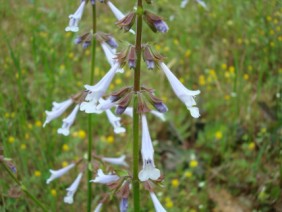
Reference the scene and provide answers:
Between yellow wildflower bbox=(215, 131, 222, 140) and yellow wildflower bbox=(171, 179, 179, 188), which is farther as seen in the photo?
yellow wildflower bbox=(215, 131, 222, 140)

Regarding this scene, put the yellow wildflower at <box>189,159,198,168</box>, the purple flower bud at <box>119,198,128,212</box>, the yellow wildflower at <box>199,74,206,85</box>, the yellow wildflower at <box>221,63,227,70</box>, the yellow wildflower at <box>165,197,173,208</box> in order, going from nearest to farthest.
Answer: the purple flower bud at <box>119,198,128,212</box> → the yellow wildflower at <box>165,197,173,208</box> → the yellow wildflower at <box>189,159,198,168</box> → the yellow wildflower at <box>199,74,206,85</box> → the yellow wildflower at <box>221,63,227,70</box>

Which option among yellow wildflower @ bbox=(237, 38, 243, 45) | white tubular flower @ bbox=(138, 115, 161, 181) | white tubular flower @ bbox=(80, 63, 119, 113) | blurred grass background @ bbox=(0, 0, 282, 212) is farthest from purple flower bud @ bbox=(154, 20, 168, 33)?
yellow wildflower @ bbox=(237, 38, 243, 45)

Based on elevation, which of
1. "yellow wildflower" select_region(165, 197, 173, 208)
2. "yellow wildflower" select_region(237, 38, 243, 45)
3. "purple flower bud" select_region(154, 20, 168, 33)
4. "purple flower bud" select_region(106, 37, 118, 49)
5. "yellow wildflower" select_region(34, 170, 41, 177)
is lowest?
"yellow wildflower" select_region(165, 197, 173, 208)

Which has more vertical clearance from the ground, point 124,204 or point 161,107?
point 161,107

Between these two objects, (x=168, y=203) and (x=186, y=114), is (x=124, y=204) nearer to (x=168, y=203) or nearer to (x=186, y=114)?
(x=168, y=203)

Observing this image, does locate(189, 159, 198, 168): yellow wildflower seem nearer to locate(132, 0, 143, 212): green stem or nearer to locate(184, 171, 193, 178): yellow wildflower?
locate(184, 171, 193, 178): yellow wildflower

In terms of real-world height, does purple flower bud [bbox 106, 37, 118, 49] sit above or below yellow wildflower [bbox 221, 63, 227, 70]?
above

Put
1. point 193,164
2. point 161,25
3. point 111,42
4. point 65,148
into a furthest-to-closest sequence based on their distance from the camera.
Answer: point 65,148
point 193,164
point 111,42
point 161,25

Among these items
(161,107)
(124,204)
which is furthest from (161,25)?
(124,204)

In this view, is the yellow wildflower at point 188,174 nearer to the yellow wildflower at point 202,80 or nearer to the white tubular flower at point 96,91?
the yellow wildflower at point 202,80
